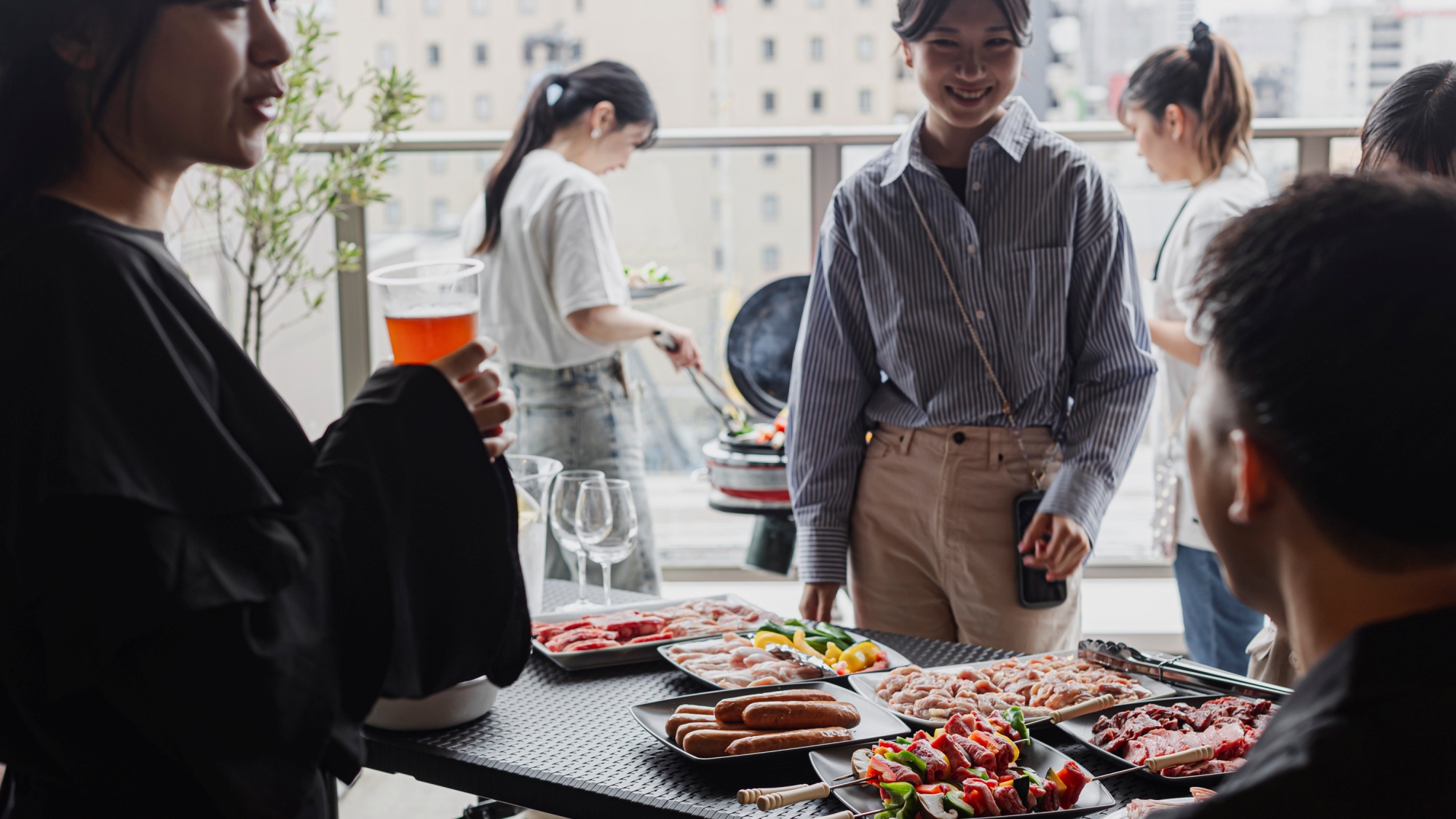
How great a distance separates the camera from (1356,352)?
0.67 m

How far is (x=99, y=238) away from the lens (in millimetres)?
940

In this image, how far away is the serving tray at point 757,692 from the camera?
1388 mm

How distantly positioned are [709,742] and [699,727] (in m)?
0.05

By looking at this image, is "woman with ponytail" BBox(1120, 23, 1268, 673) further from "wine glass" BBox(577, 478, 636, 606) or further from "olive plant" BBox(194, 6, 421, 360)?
"olive plant" BBox(194, 6, 421, 360)

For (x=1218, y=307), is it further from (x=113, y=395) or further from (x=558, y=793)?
(x=558, y=793)

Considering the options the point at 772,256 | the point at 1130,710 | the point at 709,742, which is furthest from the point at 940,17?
the point at 772,256

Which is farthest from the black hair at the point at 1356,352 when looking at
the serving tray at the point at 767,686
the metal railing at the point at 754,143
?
the metal railing at the point at 754,143

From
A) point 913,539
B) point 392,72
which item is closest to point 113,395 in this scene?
point 913,539

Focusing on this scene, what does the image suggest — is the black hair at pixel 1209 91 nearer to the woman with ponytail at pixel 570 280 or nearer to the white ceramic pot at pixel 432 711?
the woman with ponytail at pixel 570 280

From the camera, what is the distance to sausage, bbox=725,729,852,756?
1387 mm

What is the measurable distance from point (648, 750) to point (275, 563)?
2.20 feet

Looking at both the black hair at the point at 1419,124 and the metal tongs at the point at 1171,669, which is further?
the metal tongs at the point at 1171,669

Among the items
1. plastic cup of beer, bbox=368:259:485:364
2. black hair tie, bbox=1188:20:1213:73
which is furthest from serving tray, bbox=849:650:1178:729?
black hair tie, bbox=1188:20:1213:73

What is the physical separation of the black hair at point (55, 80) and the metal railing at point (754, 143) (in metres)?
2.85
